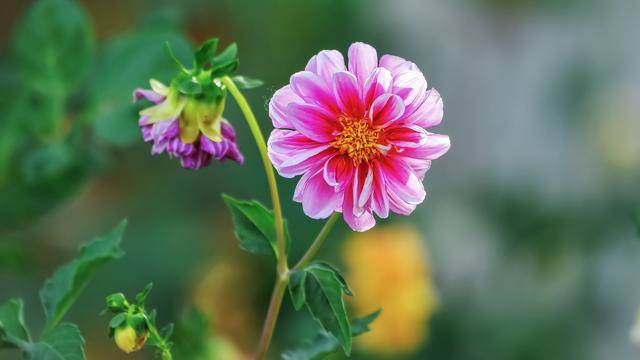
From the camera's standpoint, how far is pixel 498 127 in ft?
7.84

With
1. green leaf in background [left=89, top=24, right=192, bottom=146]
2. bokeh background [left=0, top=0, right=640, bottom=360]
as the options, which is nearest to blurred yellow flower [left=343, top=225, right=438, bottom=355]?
bokeh background [left=0, top=0, right=640, bottom=360]

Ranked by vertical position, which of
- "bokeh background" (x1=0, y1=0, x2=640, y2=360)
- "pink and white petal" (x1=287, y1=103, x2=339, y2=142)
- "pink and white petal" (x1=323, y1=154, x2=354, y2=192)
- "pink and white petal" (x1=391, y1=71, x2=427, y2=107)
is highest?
"pink and white petal" (x1=391, y1=71, x2=427, y2=107)

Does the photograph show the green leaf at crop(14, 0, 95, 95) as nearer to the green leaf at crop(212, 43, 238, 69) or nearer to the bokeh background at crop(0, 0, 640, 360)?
the bokeh background at crop(0, 0, 640, 360)

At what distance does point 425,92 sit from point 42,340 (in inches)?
8.2

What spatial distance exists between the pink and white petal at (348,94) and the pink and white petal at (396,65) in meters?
0.02

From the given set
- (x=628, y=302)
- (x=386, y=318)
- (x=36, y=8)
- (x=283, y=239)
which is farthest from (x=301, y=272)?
(x=628, y=302)

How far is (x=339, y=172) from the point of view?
49 cm

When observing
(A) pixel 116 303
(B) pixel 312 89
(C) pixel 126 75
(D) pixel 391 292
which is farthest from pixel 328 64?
(D) pixel 391 292

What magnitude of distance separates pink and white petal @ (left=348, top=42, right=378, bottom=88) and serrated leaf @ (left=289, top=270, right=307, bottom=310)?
0.09 m

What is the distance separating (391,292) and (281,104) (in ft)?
3.04

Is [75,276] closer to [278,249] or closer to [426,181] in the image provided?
[278,249]

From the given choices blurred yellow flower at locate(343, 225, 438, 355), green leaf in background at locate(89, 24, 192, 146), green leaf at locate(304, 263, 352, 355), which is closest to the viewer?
green leaf at locate(304, 263, 352, 355)

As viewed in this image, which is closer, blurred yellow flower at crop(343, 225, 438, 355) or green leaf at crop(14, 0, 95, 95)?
green leaf at crop(14, 0, 95, 95)

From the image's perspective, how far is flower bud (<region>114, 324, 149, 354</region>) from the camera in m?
0.47
